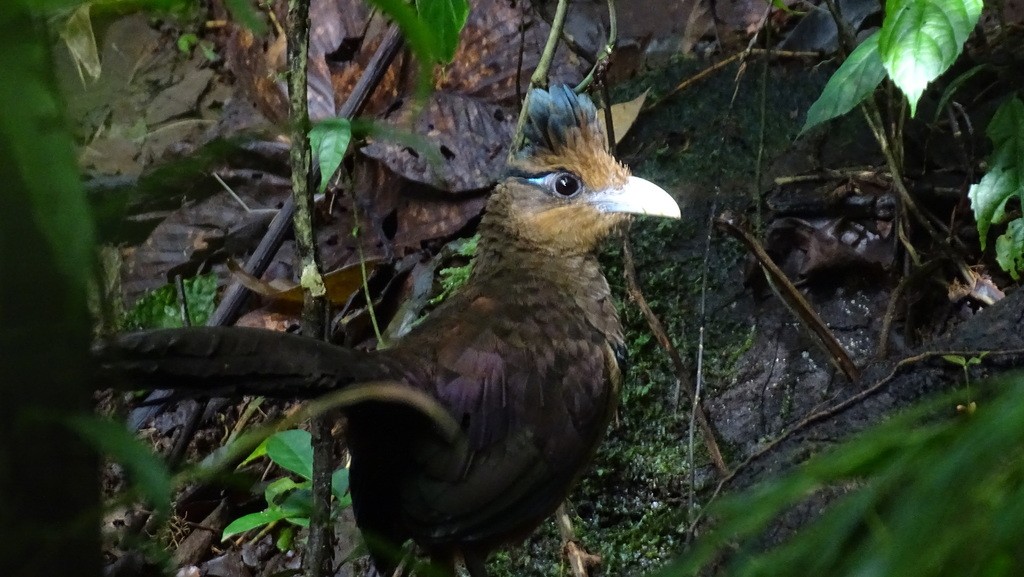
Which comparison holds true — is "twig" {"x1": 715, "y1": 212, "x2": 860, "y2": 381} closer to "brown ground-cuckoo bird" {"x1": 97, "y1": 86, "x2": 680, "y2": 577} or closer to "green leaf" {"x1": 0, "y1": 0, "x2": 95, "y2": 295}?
"brown ground-cuckoo bird" {"x1": 97, "y1": 86, "x2": 680, "y2": 577}

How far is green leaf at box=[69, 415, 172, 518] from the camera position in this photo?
74 cm

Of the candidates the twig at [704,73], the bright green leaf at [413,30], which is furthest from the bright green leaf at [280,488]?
the twig at [704,73]

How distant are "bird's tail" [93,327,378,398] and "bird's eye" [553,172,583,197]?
1.29 meters

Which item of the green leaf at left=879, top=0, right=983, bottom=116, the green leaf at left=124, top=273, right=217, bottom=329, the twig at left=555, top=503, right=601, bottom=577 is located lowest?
the twig at left=555, top=503, right=601, bottom=577

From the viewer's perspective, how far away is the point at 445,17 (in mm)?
2455

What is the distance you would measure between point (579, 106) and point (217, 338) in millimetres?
1873

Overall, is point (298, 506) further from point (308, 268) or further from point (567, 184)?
point (567, 184)

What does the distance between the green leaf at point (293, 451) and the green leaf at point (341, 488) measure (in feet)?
0.37

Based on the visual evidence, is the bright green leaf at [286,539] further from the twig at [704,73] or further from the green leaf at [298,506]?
the twig at [704,73]

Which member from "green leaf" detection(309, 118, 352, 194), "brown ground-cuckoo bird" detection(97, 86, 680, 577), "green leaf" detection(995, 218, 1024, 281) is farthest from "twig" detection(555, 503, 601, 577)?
"green leaf" detection(995, 218, 1024, 281)

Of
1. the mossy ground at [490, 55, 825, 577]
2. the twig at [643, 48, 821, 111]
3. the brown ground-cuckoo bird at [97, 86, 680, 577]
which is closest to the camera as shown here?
the brown ground-cuckoo bird at [97, 86, 680, 577]

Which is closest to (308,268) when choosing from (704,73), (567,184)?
(567,184)

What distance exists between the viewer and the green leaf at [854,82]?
2627mm

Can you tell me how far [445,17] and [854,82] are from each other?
46.5 inches
